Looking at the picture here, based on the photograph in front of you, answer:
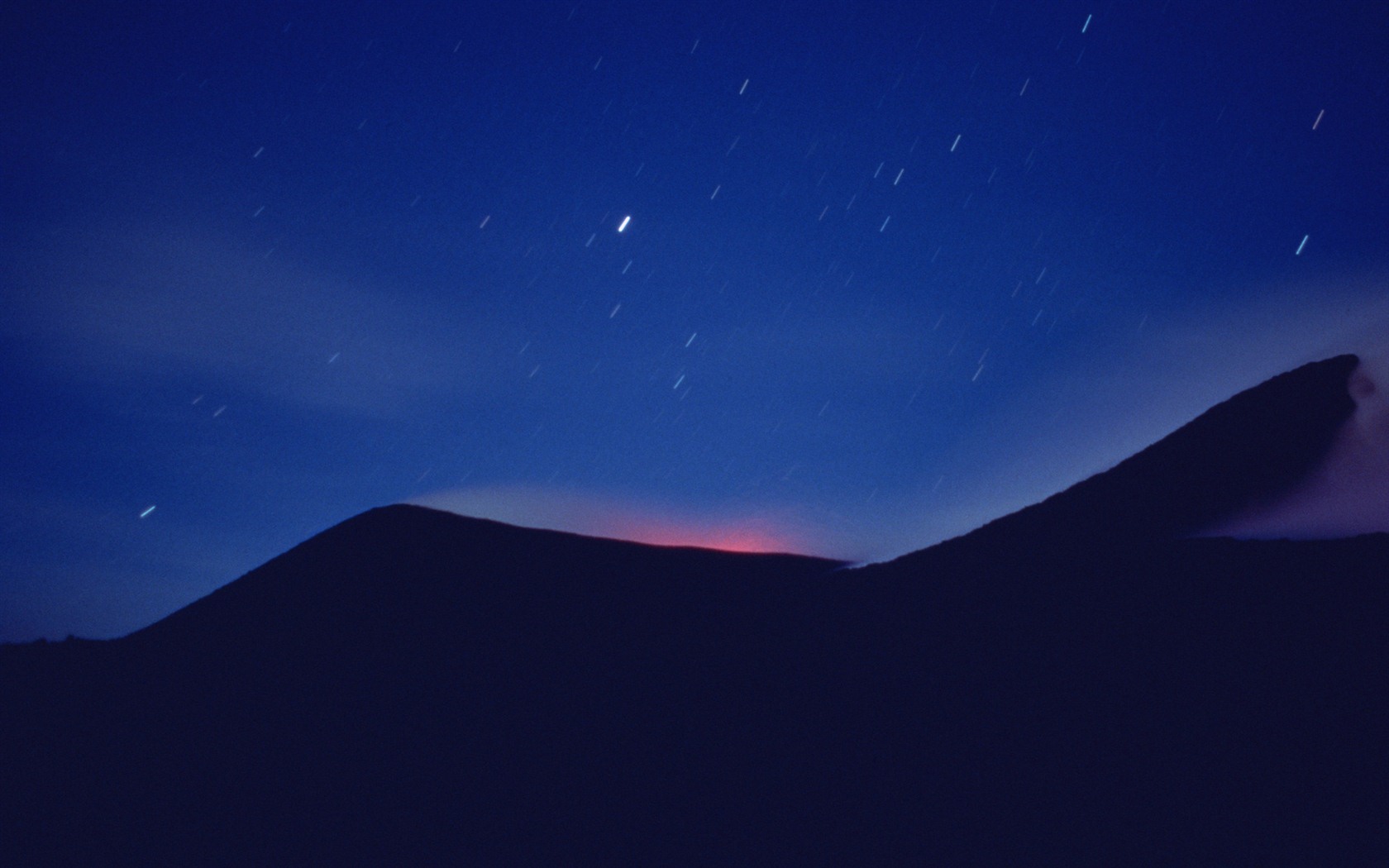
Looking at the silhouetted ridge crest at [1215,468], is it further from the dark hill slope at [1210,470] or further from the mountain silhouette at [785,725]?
the mountain silhouette at [785,725]

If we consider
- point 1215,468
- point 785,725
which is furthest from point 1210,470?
point 785,725

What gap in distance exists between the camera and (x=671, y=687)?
1394cm

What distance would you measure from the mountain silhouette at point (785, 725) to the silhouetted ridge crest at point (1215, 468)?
70.3 inches

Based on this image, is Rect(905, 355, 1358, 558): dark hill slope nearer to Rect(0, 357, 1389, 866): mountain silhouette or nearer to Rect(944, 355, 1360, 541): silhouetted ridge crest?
Rect(944, 355, 1360, 541): silhouetted ridge crest

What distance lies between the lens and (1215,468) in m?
21.5

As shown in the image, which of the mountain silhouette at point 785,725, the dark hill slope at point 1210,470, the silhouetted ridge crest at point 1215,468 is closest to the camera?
the mountain silhouette at point 785,725

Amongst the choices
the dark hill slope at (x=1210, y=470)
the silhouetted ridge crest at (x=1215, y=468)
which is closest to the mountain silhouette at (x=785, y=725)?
the dark hill slope at (x=1210, y=470)

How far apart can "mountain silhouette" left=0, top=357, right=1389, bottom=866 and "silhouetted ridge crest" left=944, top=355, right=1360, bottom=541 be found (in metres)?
1.78

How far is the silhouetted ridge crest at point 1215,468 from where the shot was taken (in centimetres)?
1981

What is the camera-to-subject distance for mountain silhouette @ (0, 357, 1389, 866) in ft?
29.5

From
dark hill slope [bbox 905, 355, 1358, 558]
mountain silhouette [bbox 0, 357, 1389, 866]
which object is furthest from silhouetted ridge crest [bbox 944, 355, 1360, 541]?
mountain silhouette [bbox 0, 357, 1389, 866]

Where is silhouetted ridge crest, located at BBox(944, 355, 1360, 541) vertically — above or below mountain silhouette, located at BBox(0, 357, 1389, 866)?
above

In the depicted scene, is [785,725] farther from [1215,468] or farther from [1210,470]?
[1215,468]

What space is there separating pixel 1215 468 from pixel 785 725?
1655 cm
